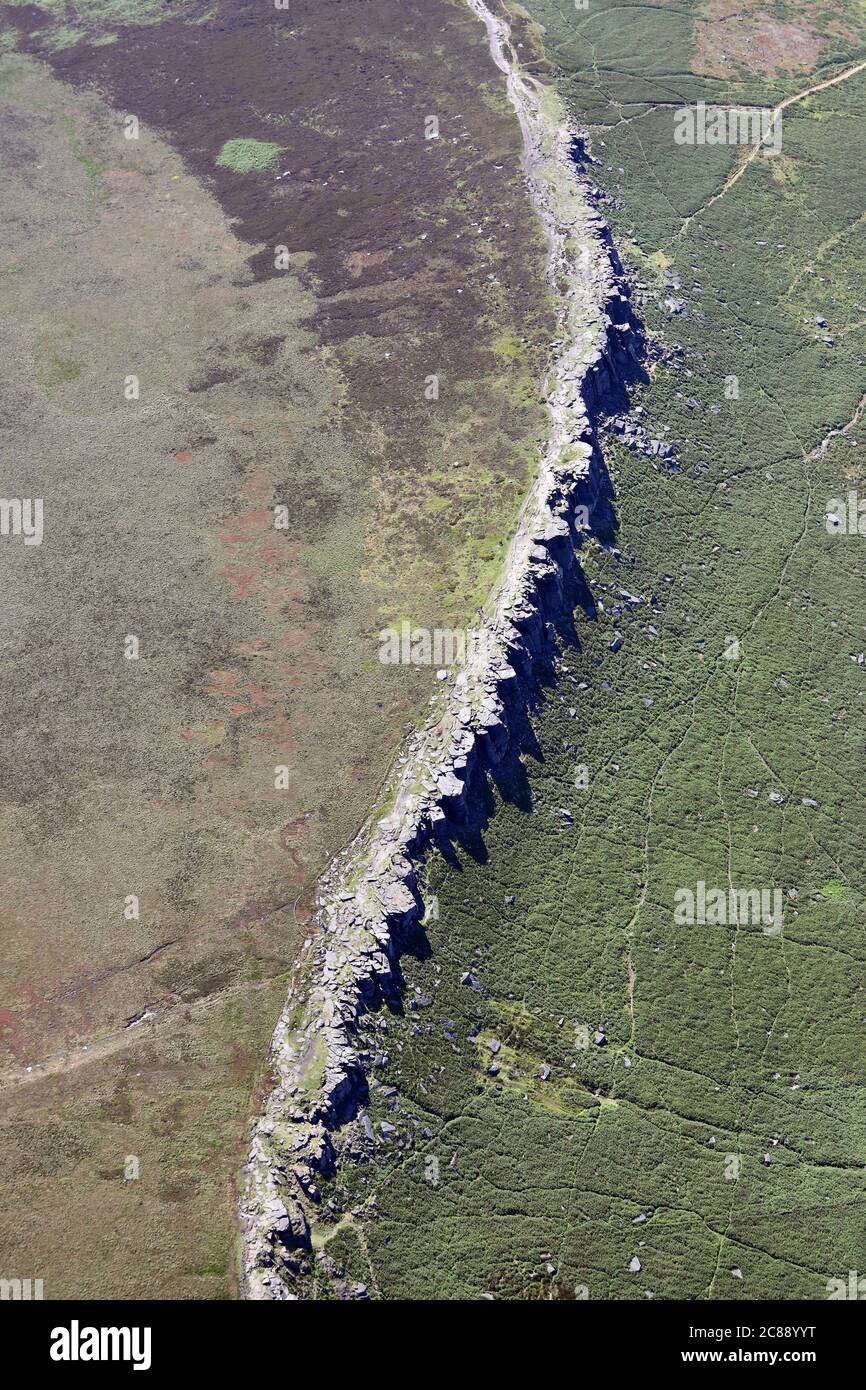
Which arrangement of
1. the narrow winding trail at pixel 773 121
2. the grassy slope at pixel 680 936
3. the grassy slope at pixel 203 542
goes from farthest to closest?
the narrow winding trail at pixel 773 121
the grassy slope at pixel 680 936
the grassy slope at pixel 203 542

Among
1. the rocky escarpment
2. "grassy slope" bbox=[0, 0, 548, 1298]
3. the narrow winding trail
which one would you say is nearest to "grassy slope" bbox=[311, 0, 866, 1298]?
the rocky escarpment

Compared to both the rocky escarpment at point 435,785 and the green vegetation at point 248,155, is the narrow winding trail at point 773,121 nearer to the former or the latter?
the rocky escarpment at point 435,785

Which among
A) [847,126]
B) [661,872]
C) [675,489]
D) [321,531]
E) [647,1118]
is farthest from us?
[847,126]

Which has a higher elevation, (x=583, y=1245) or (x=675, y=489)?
(x=675, y=489)

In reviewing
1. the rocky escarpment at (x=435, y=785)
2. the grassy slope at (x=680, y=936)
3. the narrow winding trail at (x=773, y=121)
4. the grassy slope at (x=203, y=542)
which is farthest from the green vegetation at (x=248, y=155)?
the narrow winding trail at (x=773, y=121)

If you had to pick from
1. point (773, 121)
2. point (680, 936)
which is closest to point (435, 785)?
point (680, 936)

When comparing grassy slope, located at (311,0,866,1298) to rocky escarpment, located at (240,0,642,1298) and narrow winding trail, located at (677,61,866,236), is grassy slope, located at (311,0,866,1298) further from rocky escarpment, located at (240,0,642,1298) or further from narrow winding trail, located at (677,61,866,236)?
narrow winding trail, located at (677,61,866,236)

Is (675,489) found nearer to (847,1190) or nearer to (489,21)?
(847,1190)

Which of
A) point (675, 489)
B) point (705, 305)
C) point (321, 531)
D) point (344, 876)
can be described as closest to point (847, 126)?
point (705, 305)
